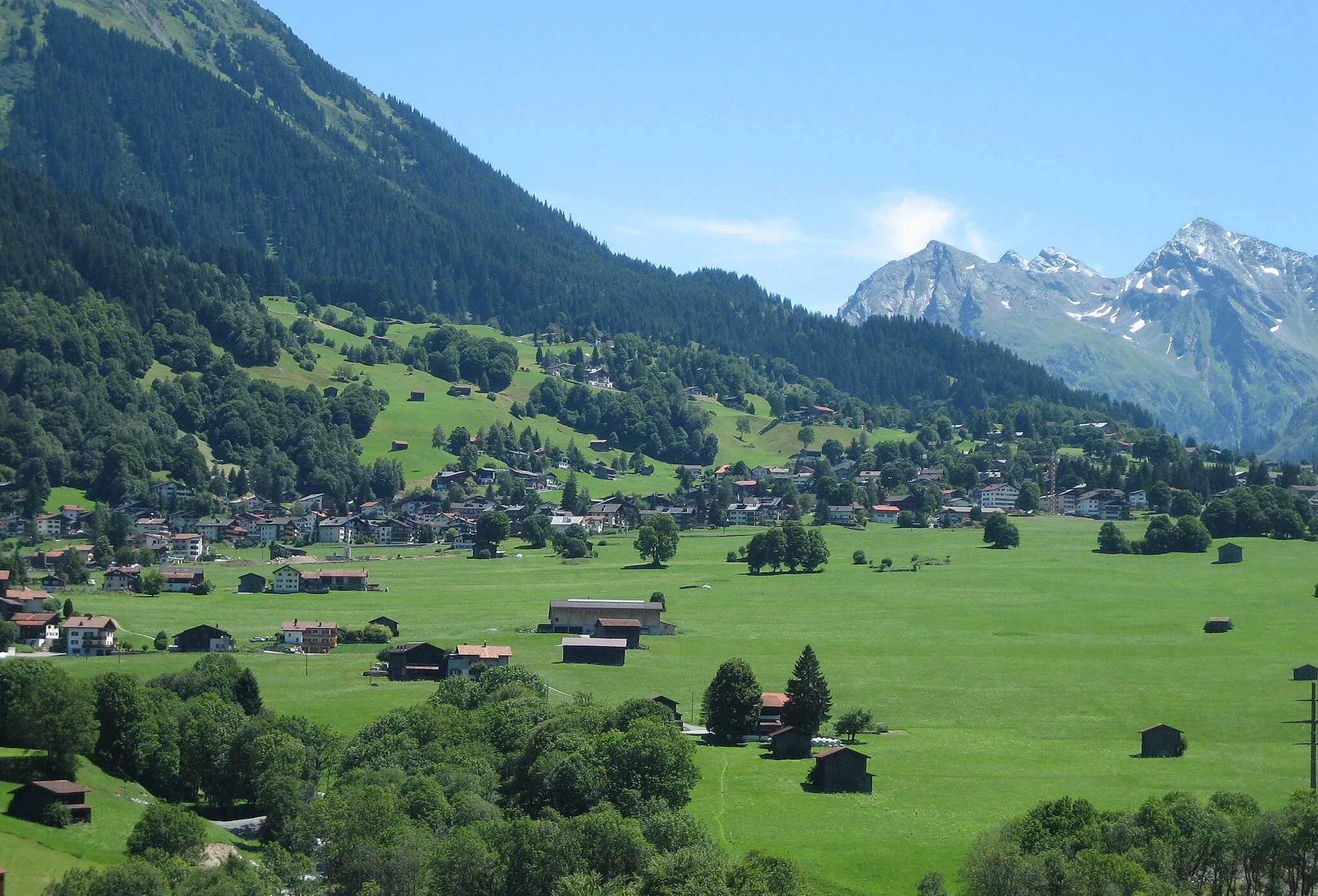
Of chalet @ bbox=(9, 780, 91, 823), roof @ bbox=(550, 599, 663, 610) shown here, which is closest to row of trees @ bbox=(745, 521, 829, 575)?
roof @ bbox=(550, 599, 663, 610)

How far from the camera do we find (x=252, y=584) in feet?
384

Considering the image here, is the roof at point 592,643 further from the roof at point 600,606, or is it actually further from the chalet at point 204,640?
the chalet at point 204,640

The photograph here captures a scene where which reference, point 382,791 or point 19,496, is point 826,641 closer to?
point 382,791

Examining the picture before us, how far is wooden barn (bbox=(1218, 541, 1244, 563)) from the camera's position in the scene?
126 meters

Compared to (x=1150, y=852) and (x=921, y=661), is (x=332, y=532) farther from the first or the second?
(x=1150, y=852)

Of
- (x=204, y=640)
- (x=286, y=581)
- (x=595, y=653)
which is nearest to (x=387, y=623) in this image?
(x=204, y=640)

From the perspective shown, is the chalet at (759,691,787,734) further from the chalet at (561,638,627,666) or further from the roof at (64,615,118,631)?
the roof at (64,615,118,631)

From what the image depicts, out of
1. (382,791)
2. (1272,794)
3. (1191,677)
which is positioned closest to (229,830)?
(382,791)

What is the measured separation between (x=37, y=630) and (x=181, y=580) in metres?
25.8

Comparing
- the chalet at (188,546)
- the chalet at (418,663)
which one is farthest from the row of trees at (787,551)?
the chalet at (188,546)

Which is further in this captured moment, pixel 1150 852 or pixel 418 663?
pixel 418 663

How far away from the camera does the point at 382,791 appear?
53969 mm

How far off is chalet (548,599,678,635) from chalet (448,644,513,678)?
12442 millimetres

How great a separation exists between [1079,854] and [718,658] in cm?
4193
